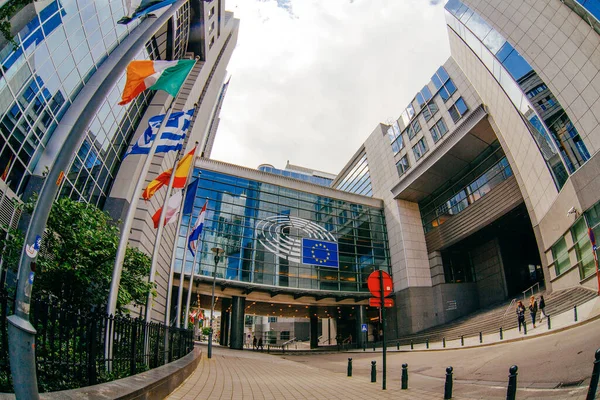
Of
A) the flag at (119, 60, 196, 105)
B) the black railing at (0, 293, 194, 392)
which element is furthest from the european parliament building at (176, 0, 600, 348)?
the black railing at (0, 293, 194, 392)

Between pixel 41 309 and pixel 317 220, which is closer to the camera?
pixel 41 309

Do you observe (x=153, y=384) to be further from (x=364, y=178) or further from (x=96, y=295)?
(x=364, y=178)

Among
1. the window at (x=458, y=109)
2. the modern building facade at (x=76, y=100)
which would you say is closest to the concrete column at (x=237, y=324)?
the modern building facade at (x=76, y=100)

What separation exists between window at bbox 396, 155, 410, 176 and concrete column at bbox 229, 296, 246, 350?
25615 mm

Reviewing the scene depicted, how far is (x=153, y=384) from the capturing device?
540 centimetres

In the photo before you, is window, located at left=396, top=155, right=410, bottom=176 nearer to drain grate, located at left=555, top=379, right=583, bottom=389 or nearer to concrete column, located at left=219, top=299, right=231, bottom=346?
concrete column, located at left=219, top=299, right=231, bottom=346

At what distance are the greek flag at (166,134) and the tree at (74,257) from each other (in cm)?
272

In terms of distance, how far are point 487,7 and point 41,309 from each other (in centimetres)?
3361

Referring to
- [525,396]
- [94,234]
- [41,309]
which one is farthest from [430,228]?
[41,309]

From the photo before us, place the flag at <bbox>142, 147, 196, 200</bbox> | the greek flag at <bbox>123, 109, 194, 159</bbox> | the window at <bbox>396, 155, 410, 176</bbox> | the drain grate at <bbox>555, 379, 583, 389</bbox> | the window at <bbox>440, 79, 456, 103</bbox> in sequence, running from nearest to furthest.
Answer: the drain grate at <bbox>555, 379, 583, 389</bbox>
the greek flag at <bbox>123, 109, 194, 159</bbox>
the flag at <bbox>142, 147, 196, 200</bbox>
the window at <bbox>440, 79, 456, 103</bbox>
the window at <bbox>396, 155, 410, 176</bbox>

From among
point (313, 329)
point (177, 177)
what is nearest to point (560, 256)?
→ point (177, 177)

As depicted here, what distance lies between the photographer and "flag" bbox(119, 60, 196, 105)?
8.12 meters

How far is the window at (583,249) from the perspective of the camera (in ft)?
61.5

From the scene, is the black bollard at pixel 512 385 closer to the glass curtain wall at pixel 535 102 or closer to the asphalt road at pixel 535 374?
the asphalt road at pixel 535 374
